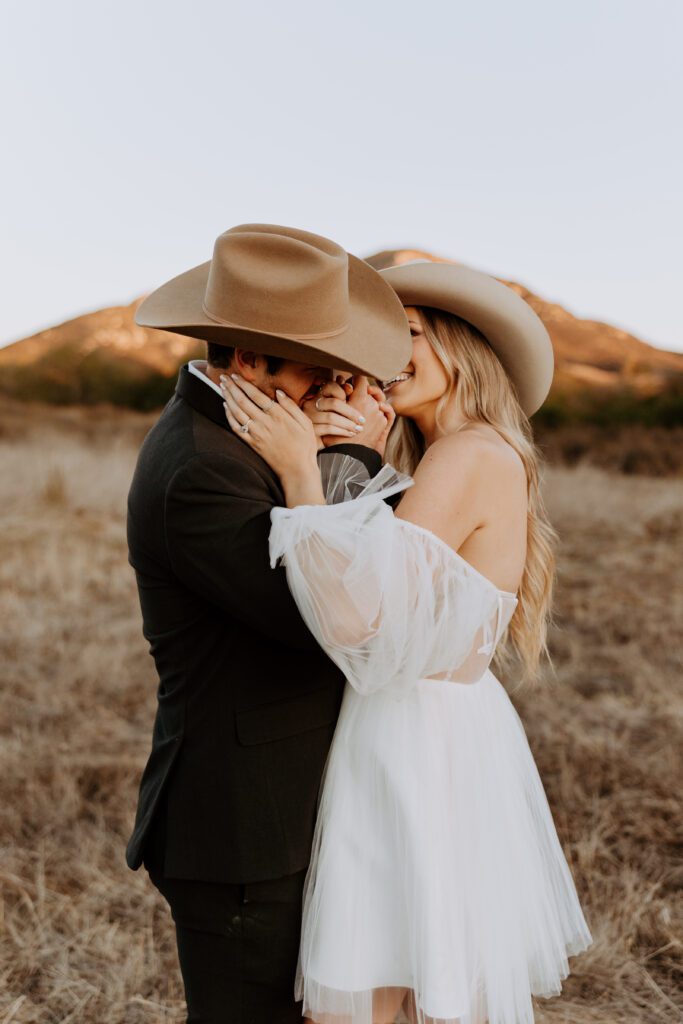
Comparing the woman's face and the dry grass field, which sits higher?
the woman's face

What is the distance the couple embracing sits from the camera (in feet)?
5.74

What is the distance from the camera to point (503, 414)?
7.80ft

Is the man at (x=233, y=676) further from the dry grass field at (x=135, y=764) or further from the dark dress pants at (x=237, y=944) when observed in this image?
the dry grass field at (x=135, y=764)

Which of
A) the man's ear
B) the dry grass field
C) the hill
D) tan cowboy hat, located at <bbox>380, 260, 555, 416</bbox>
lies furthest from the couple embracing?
the hill

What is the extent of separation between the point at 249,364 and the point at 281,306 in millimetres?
147

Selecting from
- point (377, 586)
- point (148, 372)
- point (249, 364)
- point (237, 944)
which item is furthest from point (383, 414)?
point (148, 372)

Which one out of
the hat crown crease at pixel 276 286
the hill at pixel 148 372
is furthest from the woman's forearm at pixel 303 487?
the hill at pixel 148 372

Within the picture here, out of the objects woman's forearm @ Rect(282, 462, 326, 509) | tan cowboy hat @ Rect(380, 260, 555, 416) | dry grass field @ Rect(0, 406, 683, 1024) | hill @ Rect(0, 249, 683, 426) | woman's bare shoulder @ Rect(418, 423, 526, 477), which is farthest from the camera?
hill @ Rect(0, 249, 683, 426)

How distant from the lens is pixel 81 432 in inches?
714

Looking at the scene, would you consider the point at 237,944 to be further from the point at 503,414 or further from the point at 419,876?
the point at 503,414

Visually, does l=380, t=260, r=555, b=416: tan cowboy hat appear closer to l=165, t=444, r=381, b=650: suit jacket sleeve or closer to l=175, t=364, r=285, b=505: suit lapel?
l=175, t=364, r=285, b=505: suit lapel

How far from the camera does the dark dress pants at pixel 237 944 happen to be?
188 centimetres

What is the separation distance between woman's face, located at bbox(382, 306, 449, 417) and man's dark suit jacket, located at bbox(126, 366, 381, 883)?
0.58m

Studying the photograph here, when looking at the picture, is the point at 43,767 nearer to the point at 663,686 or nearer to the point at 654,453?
the point at 663,686
